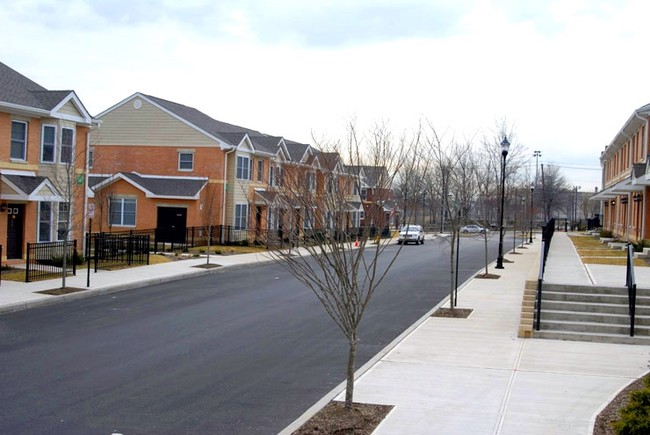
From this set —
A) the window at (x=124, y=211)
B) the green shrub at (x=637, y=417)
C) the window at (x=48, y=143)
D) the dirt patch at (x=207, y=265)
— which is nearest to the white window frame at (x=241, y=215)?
the window at (x=124, y=211)

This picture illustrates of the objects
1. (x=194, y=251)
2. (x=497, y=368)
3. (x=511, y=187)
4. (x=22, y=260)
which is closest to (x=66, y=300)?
(x=22, y=260)

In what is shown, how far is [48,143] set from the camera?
2636cm

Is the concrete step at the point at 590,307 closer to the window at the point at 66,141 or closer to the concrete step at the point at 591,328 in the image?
the concrete step at the point at 591,328

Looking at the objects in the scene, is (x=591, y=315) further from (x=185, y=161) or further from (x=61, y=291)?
(x=185, y=161)

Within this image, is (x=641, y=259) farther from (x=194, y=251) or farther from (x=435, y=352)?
(x=194, y=251)

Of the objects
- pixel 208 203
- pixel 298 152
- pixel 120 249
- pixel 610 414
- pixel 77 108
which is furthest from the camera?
pixel 208 203

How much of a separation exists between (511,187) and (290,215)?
120 ft

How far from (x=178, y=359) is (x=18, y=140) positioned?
17104 mm

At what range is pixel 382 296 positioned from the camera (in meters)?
20.8

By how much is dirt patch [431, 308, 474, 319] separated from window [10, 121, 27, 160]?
17102mm

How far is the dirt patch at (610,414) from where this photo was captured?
7499 millimetres

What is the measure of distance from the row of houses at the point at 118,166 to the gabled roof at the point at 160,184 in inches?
2.4

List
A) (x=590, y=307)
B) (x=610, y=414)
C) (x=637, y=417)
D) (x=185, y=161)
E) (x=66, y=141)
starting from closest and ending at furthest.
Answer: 1. (x=637, y=417)
2. (x=610, y=414)
3. (x=590, y=307)
4. (x=66, y=141)
5. (x=185, y=161)

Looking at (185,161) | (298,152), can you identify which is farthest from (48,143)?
(185,161)
